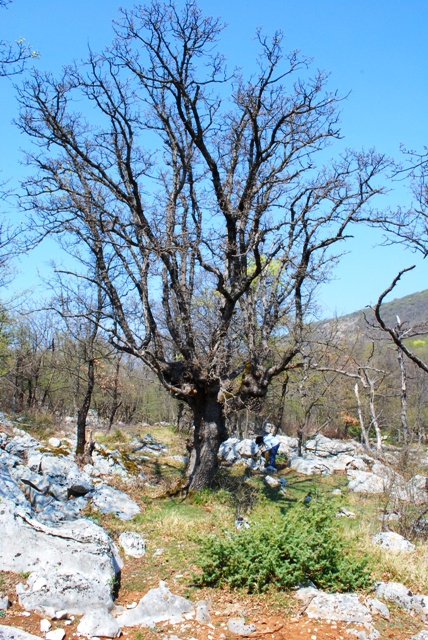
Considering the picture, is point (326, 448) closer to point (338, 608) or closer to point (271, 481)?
point (271, 481)

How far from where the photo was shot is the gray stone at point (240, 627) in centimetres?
461

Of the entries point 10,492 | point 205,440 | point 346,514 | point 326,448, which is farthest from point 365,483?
point 326,448

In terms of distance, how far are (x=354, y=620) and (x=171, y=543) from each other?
366 cm

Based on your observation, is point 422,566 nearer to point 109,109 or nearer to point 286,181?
point 286,181

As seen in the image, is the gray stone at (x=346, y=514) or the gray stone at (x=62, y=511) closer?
the gray stone at (x=62, y=511)

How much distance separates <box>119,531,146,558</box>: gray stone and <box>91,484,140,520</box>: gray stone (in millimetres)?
1307

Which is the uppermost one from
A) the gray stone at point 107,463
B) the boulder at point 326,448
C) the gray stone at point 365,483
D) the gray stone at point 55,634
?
the gray stone at point 107,463

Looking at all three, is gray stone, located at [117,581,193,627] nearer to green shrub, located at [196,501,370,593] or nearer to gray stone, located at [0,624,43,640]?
green shrub, located at [196,501,370,593]

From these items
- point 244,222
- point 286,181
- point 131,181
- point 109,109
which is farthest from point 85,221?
point 286,181

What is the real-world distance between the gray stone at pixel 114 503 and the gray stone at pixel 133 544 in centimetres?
131

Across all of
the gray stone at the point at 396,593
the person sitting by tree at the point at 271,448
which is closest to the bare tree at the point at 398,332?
the gray stone at the point at 396,593

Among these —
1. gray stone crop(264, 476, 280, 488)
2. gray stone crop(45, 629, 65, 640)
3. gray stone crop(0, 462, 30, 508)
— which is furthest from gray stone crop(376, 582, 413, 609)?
gray stone crop(264, 476, 280, 488)

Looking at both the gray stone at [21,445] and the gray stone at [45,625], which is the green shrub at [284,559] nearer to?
the gray stone at [45,625]

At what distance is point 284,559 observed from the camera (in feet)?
18.4
